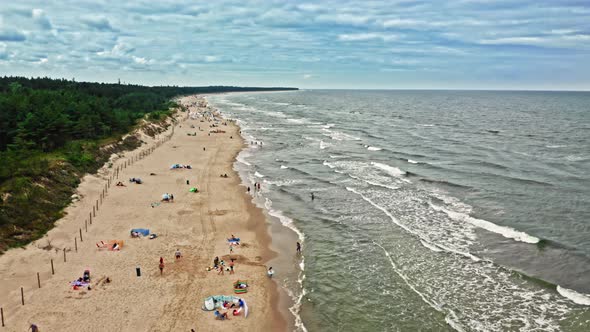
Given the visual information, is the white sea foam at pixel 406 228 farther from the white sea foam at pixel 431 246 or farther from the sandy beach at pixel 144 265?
the sandy beach at pixel 144 265

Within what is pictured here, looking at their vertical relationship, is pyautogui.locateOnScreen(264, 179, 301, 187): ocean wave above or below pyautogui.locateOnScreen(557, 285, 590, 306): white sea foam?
above

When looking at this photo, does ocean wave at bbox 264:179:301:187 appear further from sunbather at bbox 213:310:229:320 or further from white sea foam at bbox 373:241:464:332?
sunbather at bbox 213:310:229:320

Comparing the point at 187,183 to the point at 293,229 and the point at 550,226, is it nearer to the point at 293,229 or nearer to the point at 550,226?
the point at 293,229

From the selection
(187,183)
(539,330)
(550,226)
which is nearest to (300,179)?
(187,183)

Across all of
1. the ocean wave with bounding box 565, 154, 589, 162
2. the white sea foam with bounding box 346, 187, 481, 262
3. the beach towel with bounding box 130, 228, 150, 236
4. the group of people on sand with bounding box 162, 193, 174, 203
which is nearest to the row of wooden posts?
the beach towel with bounding box 130, 228, 150, 236

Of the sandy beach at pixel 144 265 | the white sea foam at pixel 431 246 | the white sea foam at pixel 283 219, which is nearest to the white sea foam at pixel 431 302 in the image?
the white sea foam at pixel 431 246

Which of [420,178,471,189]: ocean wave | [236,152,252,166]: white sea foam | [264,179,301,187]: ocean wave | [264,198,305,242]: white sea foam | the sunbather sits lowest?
Answer: the sunbather
